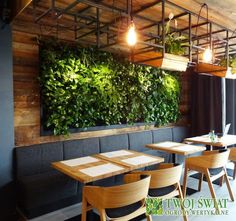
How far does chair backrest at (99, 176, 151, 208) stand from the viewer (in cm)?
180

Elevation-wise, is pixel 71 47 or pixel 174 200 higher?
pixel 71 47

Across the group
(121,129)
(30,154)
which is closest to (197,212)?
(121,129)

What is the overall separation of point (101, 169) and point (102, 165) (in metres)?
0.14

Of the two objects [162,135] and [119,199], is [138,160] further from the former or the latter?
[162,135]

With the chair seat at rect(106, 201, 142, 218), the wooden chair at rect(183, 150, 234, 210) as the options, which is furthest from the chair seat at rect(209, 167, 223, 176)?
the chair seat at rect(106, 201, 142, 218)

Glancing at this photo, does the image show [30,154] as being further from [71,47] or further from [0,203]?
[71,47]

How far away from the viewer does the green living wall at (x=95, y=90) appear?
127 inches

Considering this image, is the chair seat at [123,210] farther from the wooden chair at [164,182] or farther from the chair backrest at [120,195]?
the wooden chair at [164,182]

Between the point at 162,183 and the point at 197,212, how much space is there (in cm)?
103

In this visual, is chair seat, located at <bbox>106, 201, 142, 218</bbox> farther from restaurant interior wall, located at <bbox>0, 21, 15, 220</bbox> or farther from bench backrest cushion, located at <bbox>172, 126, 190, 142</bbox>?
bench backrest cushion, located at <bbox>172, 126, 190, 142</bbox>

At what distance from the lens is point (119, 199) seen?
182cm

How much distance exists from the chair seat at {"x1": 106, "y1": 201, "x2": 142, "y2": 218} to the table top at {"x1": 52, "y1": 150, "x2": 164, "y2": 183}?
311 mm

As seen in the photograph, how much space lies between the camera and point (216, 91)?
16.3 feet

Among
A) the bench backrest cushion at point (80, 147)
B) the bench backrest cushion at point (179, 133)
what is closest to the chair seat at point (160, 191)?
the bench backrest cushion at point (80, 147)
